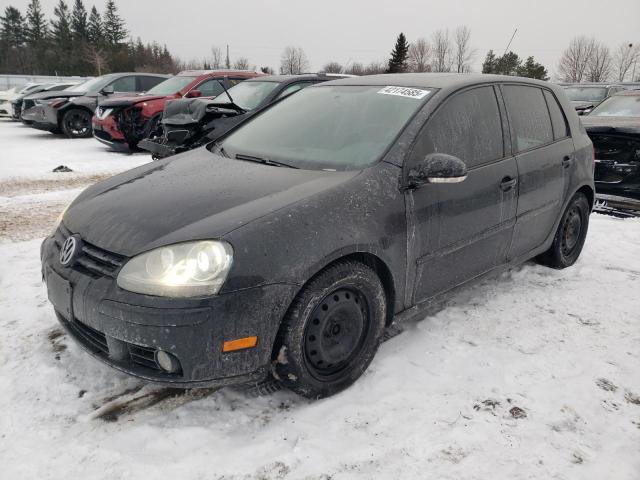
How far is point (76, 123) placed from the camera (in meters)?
12.1

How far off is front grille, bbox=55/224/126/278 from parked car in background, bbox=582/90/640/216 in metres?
5.54

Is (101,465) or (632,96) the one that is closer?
(101,465)

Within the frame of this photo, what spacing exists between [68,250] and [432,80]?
7.71 ft

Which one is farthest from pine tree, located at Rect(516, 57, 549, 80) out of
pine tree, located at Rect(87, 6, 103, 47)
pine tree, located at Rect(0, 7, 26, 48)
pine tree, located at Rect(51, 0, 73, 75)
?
pine tree, located at Rect(0, 7, 26, 48)

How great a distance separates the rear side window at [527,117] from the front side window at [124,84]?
10978 millimetres

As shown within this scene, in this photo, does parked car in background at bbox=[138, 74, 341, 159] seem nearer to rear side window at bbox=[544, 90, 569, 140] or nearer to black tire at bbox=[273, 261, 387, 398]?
rear side window at bbox=[544, 90, 569, 140]

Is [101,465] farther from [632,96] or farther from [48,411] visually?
[632,96]

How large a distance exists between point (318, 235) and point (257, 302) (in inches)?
16.1

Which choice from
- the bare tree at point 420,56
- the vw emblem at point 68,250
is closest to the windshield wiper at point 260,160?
the vw emblem at point 68,250

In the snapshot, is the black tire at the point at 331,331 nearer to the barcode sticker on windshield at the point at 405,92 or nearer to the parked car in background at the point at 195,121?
the barcode sticker on windshield at the point at 405,92

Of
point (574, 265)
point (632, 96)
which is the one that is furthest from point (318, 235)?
point (632, 96)

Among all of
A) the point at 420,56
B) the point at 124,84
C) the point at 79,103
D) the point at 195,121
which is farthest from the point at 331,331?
the point at 420,56

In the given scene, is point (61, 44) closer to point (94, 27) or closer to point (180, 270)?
point (94, 27)

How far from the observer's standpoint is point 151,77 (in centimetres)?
1249
